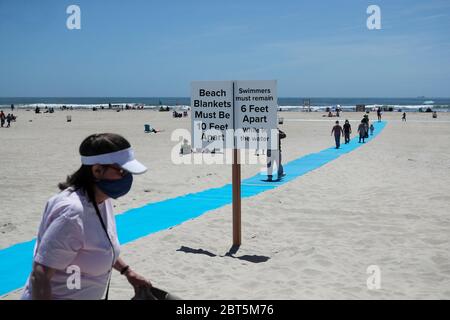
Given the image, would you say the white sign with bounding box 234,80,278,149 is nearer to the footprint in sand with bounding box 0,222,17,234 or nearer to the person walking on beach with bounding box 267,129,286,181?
the footprint in sand with bounding box 0,222,17,234

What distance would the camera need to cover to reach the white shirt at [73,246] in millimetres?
2418

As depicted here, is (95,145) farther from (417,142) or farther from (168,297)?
(417,142)

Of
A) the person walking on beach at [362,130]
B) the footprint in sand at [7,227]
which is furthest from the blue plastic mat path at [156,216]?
the person walking on beach at [362,130]

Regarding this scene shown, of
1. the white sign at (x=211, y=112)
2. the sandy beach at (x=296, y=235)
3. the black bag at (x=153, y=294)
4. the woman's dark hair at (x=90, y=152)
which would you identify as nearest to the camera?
the woman's dark hair at (x=90, y=152)

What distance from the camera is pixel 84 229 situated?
249 cm

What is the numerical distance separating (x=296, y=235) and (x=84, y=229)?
5.44m

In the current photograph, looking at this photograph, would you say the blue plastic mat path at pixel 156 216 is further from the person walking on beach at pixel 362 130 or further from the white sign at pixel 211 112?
the person walking on beach at pixel 362 130

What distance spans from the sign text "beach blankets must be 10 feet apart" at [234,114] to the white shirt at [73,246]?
13.9ft

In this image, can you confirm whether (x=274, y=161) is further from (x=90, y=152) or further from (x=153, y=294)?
(x=90, y=152)

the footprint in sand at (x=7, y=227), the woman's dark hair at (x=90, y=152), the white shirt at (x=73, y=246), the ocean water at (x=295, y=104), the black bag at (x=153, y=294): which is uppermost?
the ocean water at (x=295, y=104)

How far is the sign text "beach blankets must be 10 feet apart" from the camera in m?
6.86

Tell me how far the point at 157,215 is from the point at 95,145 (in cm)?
620

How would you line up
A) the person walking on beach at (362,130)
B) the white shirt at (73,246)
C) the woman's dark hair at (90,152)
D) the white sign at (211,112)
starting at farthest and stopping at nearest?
the person walking on beach at (362,130) → the white sign at (211,112) → the woman's dark hair at (90,152) → the white shirt at (73,246)

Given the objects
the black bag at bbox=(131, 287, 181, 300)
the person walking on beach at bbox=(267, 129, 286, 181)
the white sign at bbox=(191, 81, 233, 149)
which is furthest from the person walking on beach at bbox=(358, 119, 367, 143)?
the black bag at bbox=(131, 287, 181, 300)
